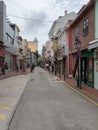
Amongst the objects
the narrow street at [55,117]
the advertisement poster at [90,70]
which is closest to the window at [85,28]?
the advertisement poster at [90,70]

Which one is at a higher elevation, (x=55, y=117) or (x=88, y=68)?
(x=88, y=68)

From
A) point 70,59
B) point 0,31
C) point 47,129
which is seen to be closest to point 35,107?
point 47,129

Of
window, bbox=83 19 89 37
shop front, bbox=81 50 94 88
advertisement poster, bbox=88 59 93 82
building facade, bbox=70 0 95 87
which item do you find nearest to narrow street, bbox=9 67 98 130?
building facade, bbox=70 0 95 87

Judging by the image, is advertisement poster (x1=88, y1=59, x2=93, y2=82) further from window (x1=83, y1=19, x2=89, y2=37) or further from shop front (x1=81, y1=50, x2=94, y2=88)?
window (x1=83, y1=19, x2=89, y2=37)

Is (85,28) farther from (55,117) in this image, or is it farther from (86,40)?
(55,117)

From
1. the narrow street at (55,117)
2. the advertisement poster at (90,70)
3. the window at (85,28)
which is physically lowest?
the narrow street at (55,117)

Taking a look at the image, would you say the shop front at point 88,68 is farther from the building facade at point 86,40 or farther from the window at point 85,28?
the window at point 85,28

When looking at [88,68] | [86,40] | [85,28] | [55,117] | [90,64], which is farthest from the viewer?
[85,28]

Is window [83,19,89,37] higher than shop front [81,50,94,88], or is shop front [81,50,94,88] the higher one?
window [83,19,89,37]

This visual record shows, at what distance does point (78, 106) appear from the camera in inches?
488

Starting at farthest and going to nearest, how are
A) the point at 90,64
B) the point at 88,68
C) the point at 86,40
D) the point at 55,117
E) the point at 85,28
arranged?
the point at 85,28 < the point at 86,40 < the point at 88,68 < the point at 90,64 < the point at 55,117

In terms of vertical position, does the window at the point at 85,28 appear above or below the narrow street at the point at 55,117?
above

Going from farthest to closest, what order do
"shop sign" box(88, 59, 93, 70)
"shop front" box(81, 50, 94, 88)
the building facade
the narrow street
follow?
1. "shop sign" box(88, 59, 93, 70)
2. "shop front" box(81, 50, 94, 88)
3. the building facade
4. the narrow street

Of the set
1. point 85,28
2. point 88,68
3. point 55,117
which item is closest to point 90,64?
point 88,68
